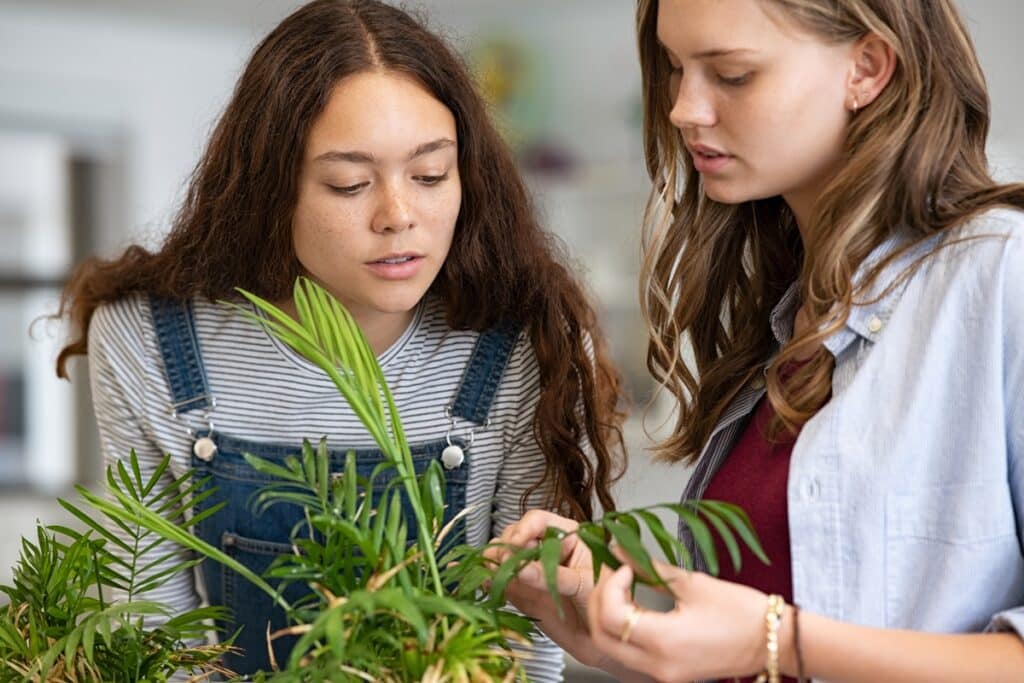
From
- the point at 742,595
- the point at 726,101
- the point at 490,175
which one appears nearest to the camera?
the point at 742,595

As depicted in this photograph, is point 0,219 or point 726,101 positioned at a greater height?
point 726,101

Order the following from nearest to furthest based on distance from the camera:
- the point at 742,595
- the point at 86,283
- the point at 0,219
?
the point at 742,595
the point at 86,283
the point at 0,219

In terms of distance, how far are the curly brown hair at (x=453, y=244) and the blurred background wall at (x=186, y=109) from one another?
3.16 meters

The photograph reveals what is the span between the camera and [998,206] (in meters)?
1.04

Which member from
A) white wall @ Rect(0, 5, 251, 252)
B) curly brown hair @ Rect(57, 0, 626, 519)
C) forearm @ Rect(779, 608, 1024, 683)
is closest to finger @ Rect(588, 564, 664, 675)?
forearm @ Rect(779, 608, 1024, 683)

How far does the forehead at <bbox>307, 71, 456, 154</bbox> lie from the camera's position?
1332mm

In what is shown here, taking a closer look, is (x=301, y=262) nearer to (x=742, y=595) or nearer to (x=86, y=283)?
(x=86, y=283)

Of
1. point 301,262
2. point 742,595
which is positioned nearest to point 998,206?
point 742,595

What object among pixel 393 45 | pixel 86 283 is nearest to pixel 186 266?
pixel 86 283

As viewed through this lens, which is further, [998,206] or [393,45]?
[393,45]

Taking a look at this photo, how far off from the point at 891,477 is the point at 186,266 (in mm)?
930

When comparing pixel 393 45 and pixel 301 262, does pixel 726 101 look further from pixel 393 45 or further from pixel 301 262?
pixel 301 262

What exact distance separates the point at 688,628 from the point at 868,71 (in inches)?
19.9

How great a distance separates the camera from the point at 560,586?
A: 45.0 inches
